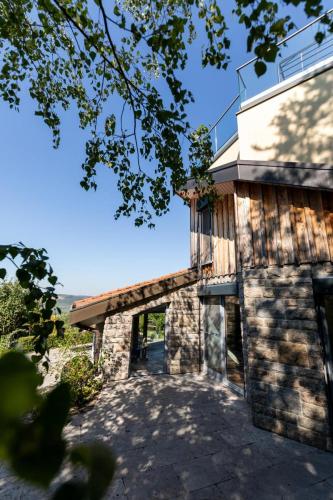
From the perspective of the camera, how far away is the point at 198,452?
4059 millimetres

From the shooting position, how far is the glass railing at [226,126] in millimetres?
8117

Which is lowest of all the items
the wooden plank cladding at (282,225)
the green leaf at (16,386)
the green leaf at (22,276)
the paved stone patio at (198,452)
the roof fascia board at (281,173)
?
the paved stone patio at (198,452)

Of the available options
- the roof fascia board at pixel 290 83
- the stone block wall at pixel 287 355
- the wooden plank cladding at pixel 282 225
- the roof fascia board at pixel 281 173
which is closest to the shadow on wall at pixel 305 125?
the roof fascia board at pixel 290 83

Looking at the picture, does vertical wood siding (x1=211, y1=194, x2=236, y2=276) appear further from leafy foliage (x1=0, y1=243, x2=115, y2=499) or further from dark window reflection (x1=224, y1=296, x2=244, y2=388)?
leafy foliage (x1=0, y1=243, x2=115, y2=499)

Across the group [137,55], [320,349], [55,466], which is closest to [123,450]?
[320,349]

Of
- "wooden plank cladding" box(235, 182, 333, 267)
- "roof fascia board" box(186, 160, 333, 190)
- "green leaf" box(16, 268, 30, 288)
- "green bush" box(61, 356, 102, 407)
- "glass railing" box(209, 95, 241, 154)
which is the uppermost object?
"glass railing" box(209, 95, 241, 154)

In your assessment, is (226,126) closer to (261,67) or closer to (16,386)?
(261,67)

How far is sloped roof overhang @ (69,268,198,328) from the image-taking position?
7027mm

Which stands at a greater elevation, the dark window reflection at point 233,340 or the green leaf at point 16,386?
the green leaf at point 16,386

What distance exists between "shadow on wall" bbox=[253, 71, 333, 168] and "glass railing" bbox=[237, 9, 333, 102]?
97cm

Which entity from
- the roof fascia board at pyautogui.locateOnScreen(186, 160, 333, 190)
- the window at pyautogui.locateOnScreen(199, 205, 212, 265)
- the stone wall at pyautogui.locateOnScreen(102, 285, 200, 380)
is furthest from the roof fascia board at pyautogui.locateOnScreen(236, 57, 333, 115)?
the stone wall at pyautogui.locateOnScreen(102, 285, 200, 380)

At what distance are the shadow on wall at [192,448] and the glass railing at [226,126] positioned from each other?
8027 mm

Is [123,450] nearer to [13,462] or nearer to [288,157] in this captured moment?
[13,462]

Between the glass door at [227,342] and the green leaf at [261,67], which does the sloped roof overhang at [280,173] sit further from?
the glass door at [227,342]
